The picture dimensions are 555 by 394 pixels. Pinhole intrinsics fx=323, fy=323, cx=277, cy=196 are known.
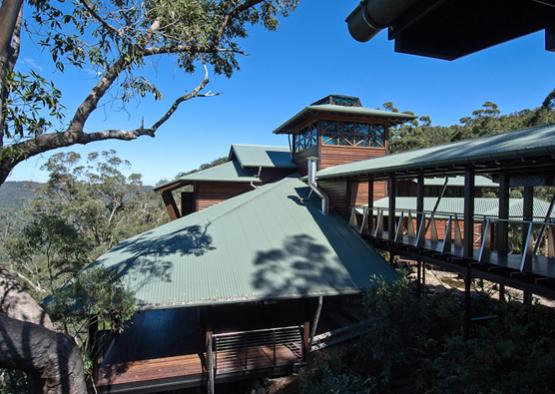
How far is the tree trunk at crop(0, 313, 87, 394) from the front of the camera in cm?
407

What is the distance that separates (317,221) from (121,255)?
636 cm

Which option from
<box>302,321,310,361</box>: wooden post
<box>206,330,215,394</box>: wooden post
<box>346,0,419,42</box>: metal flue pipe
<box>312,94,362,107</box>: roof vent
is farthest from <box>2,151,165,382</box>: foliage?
<box>312,94,362,107</box>: roof vent

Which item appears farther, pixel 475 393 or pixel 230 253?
pixel 230 253

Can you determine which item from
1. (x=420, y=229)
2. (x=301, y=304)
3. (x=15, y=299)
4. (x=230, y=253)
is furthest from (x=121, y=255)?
(x=420, y=229)

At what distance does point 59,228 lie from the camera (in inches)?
287

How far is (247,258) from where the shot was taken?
8.93 meters

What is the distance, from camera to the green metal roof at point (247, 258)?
7.66 meters

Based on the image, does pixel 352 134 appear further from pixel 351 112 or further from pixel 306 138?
pixel 306 138

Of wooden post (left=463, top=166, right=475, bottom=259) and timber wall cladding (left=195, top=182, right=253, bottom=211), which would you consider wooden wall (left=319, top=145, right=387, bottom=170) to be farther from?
Result: wooden post (left=463, top=166, right=475, bottom=259)

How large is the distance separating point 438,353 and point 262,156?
1321 cm

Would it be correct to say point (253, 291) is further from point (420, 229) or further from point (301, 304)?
point (420, 229)

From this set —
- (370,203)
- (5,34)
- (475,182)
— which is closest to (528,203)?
(370,203)

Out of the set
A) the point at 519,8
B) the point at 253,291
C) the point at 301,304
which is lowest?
the point at 301,304

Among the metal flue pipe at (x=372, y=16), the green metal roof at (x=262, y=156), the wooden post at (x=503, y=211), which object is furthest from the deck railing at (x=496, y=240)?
the green metal roof at (x=262, y=156)
